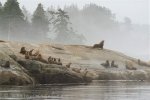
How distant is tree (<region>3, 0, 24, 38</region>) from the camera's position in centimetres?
12219

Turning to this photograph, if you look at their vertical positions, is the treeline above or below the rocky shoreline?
above

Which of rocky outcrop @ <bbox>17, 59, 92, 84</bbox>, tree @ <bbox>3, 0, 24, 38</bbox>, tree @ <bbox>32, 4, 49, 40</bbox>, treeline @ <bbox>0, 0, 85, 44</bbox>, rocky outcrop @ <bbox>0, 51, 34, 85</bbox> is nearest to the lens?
rocky outcrop @ <bbox>0, 51, 34, 85</bbox>

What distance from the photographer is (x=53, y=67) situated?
5994 cm

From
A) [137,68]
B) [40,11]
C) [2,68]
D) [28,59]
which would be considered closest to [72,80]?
[28,59]

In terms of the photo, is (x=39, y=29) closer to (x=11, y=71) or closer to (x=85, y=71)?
(x=85, y=71)

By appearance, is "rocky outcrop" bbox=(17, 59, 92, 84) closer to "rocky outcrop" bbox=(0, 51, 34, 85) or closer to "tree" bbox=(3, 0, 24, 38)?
"rocky outcrop" bbox=(0, 51, 34, 85)

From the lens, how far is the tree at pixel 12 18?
122m

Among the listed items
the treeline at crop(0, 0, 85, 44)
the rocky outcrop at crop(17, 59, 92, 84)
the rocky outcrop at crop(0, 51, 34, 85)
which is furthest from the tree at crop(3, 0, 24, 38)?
the rocky outcrop at crop(0, 51, 34, 85)

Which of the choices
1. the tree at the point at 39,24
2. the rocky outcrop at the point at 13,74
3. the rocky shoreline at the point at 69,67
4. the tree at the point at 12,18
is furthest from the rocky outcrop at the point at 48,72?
the tree at the point at 39,24

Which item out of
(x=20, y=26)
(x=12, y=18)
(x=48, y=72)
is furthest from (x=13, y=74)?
(x=20, y=26)

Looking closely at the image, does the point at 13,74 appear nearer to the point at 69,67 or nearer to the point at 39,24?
the point at 69,67

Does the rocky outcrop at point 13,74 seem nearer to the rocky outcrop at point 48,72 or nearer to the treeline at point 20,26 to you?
the rocky outcrop at point 48,72

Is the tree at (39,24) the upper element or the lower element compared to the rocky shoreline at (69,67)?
upper

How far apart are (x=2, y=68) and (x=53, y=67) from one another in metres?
7.47
